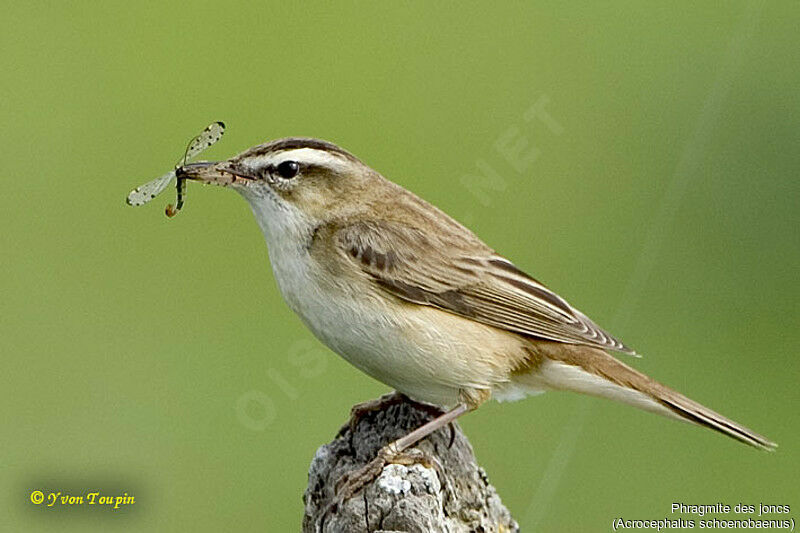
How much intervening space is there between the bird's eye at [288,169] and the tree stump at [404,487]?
112cm

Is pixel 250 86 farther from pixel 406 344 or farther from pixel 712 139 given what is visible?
pixel 406 344

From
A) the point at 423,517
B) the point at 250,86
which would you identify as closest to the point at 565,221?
the point at 250,86

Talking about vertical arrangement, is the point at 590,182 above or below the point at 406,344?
above

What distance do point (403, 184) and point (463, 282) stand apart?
17.9 ft

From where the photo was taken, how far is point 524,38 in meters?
14.6

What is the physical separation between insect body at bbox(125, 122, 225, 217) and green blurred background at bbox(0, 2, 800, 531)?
2.17 meters

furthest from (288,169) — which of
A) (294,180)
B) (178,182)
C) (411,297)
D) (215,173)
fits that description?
(411,297)

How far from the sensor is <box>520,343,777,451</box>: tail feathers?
6.44 metres

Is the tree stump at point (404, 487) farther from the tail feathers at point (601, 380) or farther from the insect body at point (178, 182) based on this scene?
the insect body at point (178, 182)

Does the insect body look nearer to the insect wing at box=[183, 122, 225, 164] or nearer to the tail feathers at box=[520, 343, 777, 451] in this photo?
the insect wing at box=[183, 122, 225, 164]

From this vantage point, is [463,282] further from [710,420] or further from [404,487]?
[404,487]

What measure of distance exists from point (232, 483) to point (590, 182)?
4.68 meters

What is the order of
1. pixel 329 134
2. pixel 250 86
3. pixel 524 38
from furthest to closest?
pixel 524 38 → pixel 250 86 → pixel 329 134

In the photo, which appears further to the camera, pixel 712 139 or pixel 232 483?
pixel 712 139
